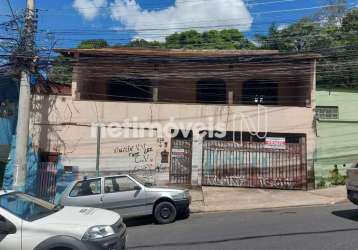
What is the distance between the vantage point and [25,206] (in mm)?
7492

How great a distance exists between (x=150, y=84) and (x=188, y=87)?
1917mm

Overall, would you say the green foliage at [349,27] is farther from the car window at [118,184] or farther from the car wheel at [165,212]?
the car window at [118,184]

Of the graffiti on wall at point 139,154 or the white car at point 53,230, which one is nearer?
the white car at point 53,230

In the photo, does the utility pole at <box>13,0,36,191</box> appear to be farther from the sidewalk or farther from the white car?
the white car

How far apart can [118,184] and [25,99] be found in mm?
5513

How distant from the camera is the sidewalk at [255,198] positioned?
16.5 metres

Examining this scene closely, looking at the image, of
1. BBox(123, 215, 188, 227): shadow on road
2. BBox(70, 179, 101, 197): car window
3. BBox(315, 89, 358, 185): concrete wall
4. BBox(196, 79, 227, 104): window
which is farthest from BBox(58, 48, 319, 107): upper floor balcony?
BBox(123, 215, 188, 227): shadow on road

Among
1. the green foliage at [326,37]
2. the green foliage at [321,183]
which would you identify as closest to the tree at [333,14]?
the green foliage at [326,37]

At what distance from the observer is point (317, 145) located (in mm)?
22125

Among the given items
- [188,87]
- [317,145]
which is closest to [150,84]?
[188,87]

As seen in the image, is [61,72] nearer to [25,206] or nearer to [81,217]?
[25,206]

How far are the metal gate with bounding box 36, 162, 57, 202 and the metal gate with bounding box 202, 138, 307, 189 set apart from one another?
246 inches

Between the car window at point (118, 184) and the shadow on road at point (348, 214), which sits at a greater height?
the car window at point (118, 184)

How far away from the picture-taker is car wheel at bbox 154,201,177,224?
13695 mm
